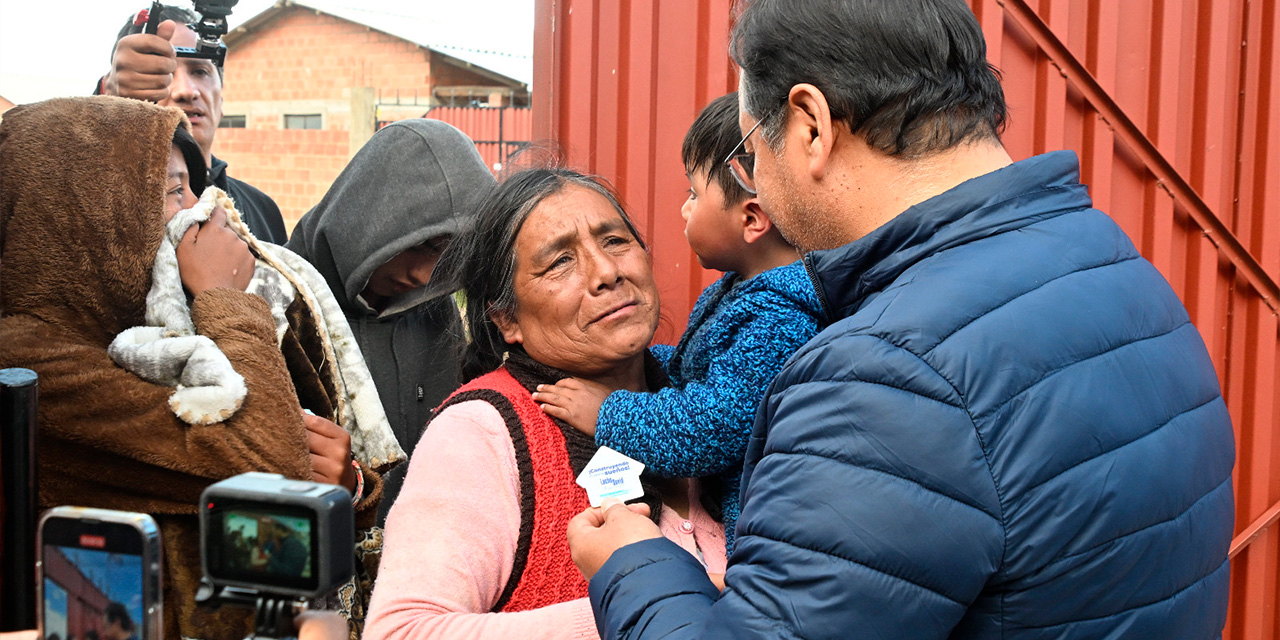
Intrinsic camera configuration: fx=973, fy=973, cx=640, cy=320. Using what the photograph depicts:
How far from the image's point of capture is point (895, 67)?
1306 millimetres

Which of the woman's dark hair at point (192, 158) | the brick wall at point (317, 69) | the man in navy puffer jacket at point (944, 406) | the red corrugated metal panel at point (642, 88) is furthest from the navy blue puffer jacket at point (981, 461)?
the brick wall at point (317, 69)

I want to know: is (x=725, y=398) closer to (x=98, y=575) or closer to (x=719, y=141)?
(x=719, y=141)

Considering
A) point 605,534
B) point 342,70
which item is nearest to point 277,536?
point 605,534

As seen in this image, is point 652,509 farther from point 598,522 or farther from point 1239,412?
point 1239,412

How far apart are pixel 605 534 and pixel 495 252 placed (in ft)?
2.79

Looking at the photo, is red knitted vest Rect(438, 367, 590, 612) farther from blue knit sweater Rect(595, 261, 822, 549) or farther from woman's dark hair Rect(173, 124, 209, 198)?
woman's dark hair Rect(173, 124, 209, 198)

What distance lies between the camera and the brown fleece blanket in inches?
68.2

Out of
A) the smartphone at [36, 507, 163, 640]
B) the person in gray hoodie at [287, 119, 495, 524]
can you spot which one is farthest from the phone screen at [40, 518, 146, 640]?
the person in gray hoodie at [287, 119, 495, 524]

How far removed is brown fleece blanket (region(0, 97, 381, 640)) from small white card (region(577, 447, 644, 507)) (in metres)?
0.53

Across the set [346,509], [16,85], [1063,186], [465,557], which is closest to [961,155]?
[1063,186]

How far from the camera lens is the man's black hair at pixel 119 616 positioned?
921mm

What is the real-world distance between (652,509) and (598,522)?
364 mm

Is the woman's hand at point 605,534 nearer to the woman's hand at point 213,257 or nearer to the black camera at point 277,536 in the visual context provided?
the black camera at point 277,536

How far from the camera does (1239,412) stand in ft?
11.5
